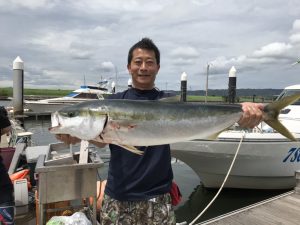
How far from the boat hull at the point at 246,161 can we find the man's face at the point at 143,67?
19.8 feet

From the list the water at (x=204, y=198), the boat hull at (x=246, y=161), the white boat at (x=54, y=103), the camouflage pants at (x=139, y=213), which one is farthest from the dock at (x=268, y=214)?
the white boat at (x=54, y=103)

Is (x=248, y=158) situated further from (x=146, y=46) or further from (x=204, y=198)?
(x=146, y=46)

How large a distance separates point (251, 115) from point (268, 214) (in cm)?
401

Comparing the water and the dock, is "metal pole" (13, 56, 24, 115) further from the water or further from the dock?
the dock

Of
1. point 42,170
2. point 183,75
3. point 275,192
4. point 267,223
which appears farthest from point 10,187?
point 183,75

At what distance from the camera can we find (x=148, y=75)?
9.01 feet

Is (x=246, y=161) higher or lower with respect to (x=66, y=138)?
lower

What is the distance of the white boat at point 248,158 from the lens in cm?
863

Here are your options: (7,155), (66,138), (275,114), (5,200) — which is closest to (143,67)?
(66,138)

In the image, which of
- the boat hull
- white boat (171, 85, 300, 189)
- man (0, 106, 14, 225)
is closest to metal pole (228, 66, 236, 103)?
white boat (171, 85, 300, 189)

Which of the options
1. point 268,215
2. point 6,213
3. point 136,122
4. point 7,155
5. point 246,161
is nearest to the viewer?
point 136,122

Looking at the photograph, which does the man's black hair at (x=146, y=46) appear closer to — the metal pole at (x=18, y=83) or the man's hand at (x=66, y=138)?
the man's hand at (x=66, y=138)

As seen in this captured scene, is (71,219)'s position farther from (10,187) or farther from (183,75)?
(183,75)

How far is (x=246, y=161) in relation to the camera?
8984mm
